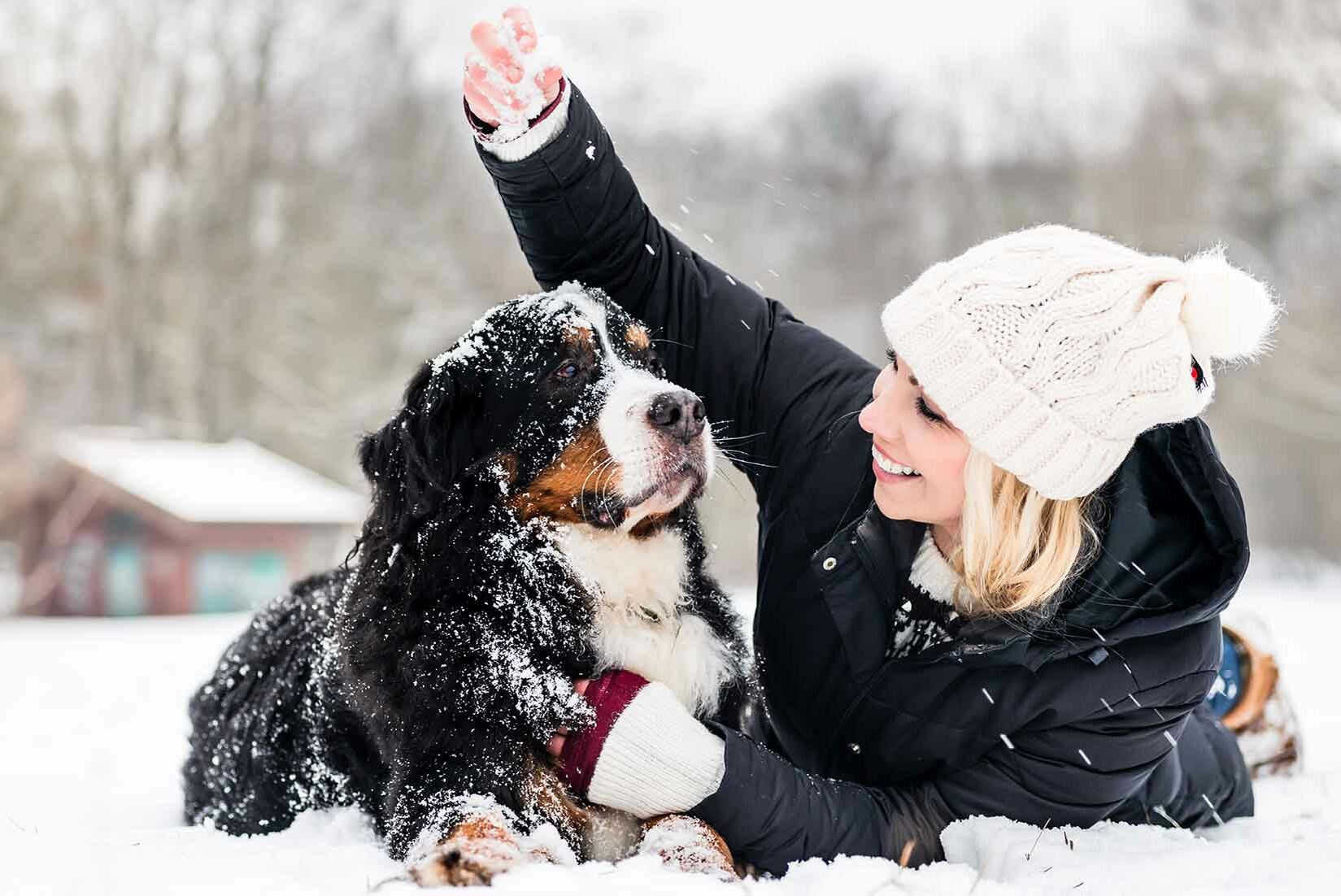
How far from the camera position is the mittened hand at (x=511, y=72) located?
2391 millimetres

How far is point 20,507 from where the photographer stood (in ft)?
42.0

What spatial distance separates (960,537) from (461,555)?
1185 millimetres

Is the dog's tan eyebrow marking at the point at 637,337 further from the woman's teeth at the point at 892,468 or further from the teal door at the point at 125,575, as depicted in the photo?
the teal door at the point at 125,575

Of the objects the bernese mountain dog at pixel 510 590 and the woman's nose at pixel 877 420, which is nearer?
the bernese mountain dog at pixel 510 590

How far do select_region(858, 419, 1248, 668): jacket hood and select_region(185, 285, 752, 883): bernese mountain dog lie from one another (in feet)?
2.32

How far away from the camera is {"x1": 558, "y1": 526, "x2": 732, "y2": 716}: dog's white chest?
2.54 meters

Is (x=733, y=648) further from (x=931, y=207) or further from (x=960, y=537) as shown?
(x=931, y=207)

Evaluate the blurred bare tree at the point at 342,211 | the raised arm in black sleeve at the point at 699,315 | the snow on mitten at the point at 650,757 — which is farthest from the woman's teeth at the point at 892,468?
the blurred bare tree at the point at 342,211

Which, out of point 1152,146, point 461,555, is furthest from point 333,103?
point 461,555

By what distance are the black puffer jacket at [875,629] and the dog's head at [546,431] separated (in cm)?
33

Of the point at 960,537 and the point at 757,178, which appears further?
the point at 757,178

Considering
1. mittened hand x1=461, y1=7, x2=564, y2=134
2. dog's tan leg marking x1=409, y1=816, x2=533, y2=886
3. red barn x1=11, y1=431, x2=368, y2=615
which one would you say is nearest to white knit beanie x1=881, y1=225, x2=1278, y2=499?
mittened hand x1=461, y1=7, x2=564, y2=134

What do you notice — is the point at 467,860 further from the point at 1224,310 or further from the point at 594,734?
the point at 1224,310

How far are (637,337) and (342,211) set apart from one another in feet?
66.4
